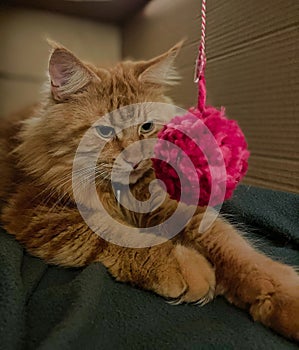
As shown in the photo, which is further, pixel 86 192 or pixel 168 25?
pixel 168 25

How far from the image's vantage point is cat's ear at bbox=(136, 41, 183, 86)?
1119 millimetres

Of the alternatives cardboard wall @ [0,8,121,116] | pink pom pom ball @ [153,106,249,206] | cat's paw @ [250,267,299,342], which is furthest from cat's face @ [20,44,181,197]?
cardboard wall @ [0,8,121,116]

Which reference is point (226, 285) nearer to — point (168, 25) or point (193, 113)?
point (193, 113)

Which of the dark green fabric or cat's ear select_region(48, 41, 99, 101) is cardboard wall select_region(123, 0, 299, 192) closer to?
the dark green fabric

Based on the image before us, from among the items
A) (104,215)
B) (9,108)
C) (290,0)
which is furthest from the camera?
(9,108)

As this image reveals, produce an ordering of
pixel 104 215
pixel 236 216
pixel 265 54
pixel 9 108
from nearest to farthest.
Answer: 1. pixel 104 215
2. pixel 236 216
3. pixel 265 54
4. pixel 9 108

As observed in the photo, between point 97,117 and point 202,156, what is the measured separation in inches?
13.5

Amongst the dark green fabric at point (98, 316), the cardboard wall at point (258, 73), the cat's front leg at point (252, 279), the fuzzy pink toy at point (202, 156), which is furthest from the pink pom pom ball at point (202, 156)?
the cardboard wall at point (258, 73)

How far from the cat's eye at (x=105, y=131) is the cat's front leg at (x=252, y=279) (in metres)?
0.28

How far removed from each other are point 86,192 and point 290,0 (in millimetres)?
779

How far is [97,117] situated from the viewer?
42.0 inches

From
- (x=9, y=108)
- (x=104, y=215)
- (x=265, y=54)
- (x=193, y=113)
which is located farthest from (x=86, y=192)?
(x=9, y=108)

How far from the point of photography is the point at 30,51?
7.23ft

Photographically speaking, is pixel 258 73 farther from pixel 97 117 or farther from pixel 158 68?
pixel 97 117
